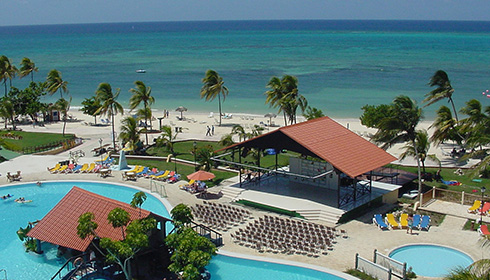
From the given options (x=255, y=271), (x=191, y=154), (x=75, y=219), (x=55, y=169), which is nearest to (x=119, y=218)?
(x=75, y=219)

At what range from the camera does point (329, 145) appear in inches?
1009

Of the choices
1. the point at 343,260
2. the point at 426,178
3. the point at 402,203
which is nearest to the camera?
the point at 343,260

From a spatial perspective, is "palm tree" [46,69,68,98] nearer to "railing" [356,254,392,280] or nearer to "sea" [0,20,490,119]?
"sea" [0,20,490,119]

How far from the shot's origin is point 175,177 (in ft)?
101

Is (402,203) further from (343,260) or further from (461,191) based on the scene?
(343,260)

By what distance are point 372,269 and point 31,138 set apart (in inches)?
1363

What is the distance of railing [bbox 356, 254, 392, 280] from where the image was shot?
1827cm

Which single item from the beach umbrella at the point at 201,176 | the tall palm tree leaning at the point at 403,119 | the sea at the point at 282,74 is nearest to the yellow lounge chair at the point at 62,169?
the beach umbrella at the point at 201,176

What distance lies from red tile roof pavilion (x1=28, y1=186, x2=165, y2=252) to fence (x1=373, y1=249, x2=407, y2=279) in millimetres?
8791

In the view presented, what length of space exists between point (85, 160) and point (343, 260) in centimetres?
2251

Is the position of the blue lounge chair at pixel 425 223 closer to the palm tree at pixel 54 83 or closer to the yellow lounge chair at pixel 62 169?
the yellow lounge chair at pixel 62 169

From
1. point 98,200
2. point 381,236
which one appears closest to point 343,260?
point 381,236

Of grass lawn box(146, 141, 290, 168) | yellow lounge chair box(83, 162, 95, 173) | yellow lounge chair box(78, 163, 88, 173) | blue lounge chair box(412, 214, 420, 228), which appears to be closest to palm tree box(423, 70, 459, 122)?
grass lawn box(146, 141, 290, 168)

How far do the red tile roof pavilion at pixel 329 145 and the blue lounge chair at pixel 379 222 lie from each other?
2129 mm
